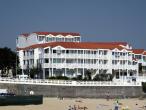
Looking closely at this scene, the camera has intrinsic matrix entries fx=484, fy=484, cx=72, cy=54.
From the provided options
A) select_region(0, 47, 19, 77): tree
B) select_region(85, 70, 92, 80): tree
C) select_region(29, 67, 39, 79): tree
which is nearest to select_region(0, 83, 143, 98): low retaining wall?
select_region(85, 70, 92, 80): tree

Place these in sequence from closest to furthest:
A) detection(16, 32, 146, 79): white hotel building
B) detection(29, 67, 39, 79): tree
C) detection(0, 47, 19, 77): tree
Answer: detection(16, 32, 146, 79): white hotel building < detection(0, 47, 19, 77): tree < detection(29, 67, 39, 79): tree

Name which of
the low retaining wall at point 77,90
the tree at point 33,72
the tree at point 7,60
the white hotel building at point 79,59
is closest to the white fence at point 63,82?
the low retaining wall at point 77,90

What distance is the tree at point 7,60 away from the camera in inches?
3367

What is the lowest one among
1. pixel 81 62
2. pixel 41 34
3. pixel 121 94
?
pixel 121 94

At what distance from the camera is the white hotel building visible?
8469cm

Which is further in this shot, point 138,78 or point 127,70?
Result: point 127,70

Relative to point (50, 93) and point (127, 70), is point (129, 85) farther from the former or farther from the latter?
point (127, 70)

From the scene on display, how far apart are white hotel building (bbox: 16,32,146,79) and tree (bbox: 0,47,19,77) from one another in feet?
14.1

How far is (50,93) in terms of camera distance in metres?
65.9

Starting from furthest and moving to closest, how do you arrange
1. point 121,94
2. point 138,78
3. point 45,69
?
point 45,69, point 138,78, point 121,94

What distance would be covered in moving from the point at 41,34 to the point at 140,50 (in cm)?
2237

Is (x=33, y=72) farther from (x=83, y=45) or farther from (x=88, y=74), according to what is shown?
(x=83, y=45)

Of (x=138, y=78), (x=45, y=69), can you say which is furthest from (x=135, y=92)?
(x=45, y=69)

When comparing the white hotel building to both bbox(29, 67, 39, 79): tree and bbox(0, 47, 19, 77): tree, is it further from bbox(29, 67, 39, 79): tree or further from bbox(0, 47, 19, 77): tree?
bbox(0, 47, 19, 77): tree
